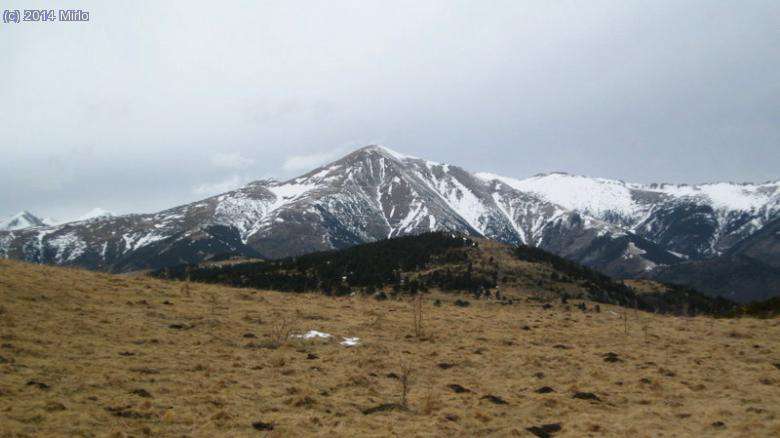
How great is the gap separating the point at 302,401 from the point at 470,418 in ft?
17.4

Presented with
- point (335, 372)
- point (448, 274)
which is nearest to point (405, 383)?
point (335, 372)

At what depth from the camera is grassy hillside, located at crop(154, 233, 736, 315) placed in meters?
135

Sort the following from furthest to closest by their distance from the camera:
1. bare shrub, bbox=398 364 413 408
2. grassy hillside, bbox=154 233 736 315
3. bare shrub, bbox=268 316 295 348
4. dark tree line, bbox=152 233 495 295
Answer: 1. grassy hillside, bbox=154 233 736 315
2. dark tree line, bbox=152 233 495 295
3. bare shrub, bbox=268 316 295 348
4. bare shrub, bbox=398 364 413 408

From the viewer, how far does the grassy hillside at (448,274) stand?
13525 cm

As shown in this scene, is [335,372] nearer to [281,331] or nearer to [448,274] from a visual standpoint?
[281,331]

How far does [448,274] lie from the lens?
466 ft

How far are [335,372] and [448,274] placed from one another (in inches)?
4851

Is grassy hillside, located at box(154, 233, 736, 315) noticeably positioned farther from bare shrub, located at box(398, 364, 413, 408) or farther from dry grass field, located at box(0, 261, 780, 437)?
bare shrub, located at box(398, 364, 413, 408)

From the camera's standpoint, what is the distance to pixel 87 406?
1438 cm

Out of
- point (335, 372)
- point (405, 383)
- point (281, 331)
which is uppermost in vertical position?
point (281, 331)

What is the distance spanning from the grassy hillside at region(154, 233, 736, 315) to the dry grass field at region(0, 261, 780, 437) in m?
89.9

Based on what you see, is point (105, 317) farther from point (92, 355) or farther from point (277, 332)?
point (277, 332)

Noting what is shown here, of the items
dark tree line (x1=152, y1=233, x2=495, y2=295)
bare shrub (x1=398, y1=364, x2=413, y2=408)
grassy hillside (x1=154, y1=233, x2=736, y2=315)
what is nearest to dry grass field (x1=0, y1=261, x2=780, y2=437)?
bare shrub (x1=398, y1=364, x2=413, y2=408)

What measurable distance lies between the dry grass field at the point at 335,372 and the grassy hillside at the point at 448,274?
89.9 metres
